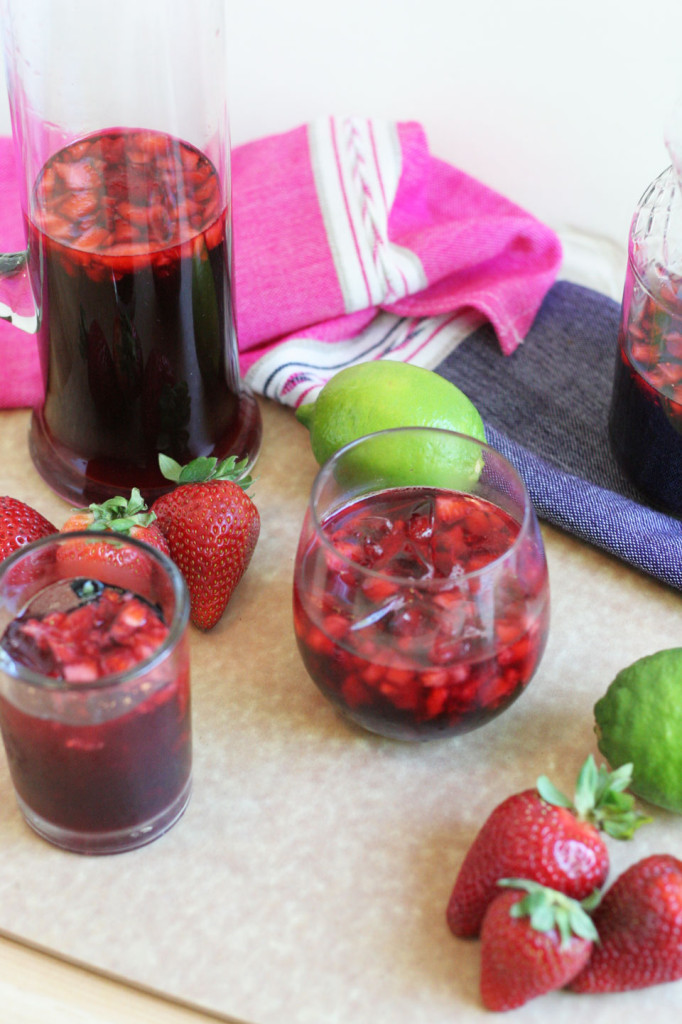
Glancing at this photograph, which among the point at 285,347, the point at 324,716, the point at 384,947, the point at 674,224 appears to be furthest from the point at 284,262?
the point at 384,947

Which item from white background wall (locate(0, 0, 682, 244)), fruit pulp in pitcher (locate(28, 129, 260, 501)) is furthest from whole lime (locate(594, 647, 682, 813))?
white background wall (locate(0, 0, 682, 244))

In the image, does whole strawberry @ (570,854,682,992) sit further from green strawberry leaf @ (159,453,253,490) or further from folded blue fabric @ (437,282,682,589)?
green strawberry leaf @ (159,453,253,490)

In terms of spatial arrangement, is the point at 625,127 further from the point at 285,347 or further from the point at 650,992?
the point at 650,992

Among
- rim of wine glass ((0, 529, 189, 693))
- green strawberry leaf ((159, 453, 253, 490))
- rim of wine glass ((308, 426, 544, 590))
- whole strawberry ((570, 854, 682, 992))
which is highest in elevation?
rim of wine glass ((308, 426, 544, 590))

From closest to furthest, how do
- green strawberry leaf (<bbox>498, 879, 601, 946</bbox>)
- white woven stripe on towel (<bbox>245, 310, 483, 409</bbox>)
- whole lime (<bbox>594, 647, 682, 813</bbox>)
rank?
1. green strawberry leaf (<bbox>498, 879, 601, 946</bbox>)
2. whole lime (<bbox>594, 647, 682, 813</bbox>)
3. white woven stripe on towel (<bbox>245, 310, 483, 409</bbox>)

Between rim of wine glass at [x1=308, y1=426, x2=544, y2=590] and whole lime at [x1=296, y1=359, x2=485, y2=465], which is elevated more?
rim of wine glass at [x1=308, y1=426, x2=544, y2=590]

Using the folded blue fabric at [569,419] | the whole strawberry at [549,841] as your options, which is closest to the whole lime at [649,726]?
the whole strawberry at [549,841]

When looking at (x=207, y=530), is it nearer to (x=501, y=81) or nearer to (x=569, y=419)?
(x=569, y=419)

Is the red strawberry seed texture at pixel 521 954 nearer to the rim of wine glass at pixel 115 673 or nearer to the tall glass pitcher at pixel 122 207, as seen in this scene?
the rim of wine glass at pixel 115 673
